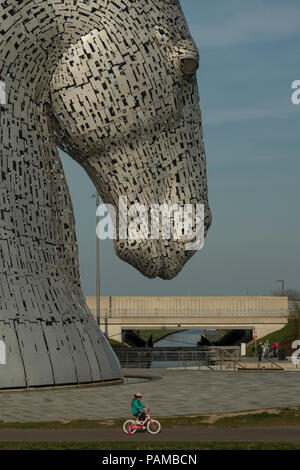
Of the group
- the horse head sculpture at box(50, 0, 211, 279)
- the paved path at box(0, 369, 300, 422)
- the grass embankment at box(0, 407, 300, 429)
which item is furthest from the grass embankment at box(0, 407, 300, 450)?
the horse head sculpture at box(50, 0, 211, 279)

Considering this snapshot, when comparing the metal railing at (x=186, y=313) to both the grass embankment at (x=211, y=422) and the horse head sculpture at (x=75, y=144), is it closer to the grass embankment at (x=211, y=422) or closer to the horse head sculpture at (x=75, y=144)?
the horse head sculpture at (x=75, y=144)

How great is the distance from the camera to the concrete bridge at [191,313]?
50.5 meters

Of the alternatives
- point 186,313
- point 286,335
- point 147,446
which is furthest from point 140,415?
point 186,313

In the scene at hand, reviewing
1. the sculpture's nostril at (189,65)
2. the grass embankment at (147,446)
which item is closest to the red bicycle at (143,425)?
→ the grass embankment at (147,446)

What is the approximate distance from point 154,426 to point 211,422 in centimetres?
55

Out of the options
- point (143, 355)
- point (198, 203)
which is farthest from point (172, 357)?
point (198, 203)

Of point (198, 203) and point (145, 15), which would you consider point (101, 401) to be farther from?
point (145, 15)

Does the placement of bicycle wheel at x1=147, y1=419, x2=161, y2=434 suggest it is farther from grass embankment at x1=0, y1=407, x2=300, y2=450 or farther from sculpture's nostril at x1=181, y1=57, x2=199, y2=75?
sculpture's nostril at x1=181, y1=57, x2=199, y2=75

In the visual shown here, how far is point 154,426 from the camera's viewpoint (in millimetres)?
7316

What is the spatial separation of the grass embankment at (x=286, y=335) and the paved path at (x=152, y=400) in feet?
120

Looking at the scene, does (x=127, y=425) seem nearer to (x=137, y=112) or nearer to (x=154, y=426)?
(x=154, y=426)

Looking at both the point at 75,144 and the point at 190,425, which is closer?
the point at 190,425

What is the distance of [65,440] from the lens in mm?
6617

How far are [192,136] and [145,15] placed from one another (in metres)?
1.50
